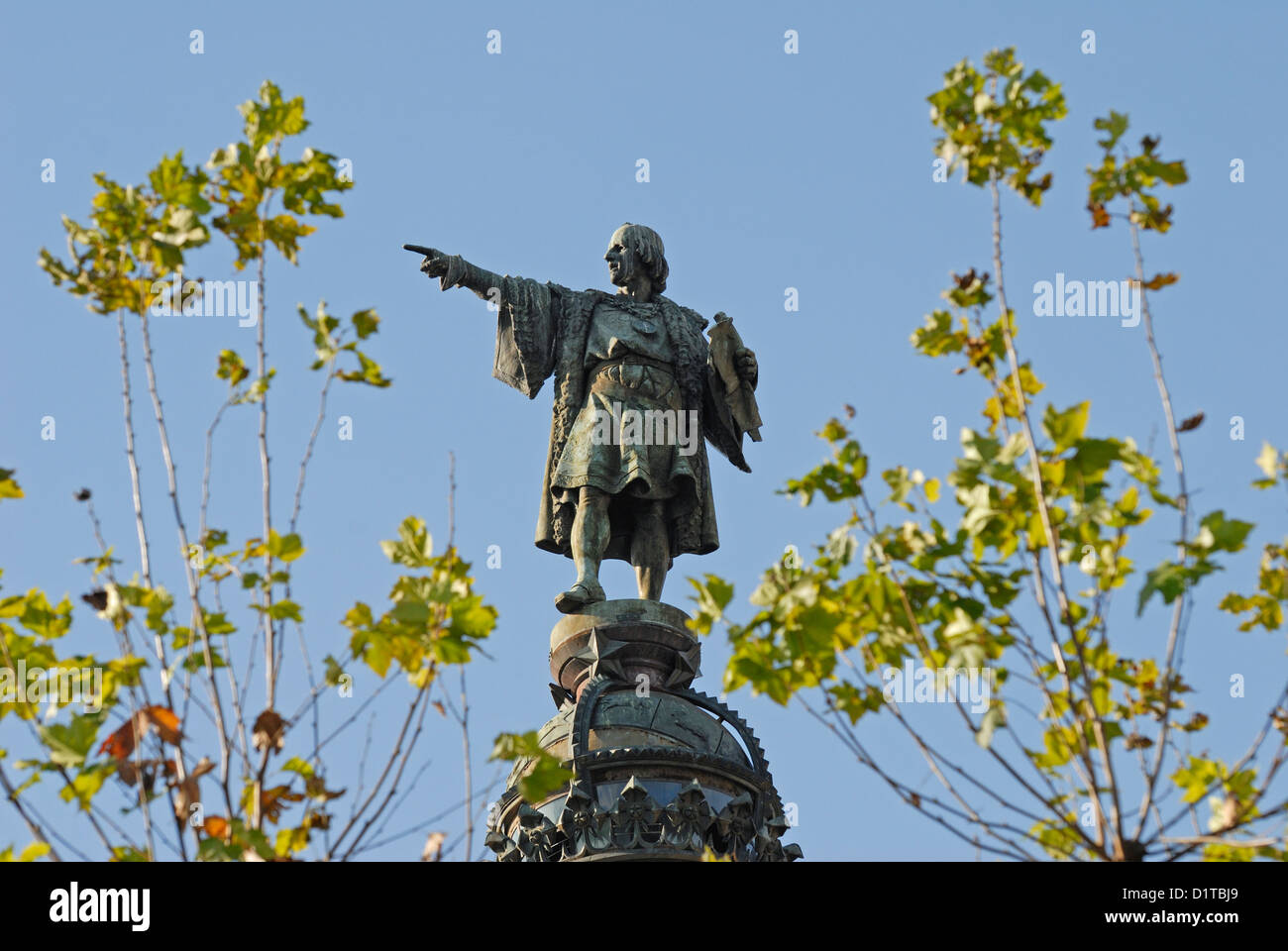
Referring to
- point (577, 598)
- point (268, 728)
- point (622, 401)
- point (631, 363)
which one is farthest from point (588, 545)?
point (268, 728)

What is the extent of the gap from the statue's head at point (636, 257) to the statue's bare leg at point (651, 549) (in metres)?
1.97

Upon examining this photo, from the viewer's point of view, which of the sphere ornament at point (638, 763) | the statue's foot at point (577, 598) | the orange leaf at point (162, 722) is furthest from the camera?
the statue's foot at point (577, 598)

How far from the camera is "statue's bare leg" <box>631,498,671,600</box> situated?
1402cm

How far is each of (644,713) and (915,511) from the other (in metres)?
4.55

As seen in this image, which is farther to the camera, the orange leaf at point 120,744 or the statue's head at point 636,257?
the statue's head at point 636,257

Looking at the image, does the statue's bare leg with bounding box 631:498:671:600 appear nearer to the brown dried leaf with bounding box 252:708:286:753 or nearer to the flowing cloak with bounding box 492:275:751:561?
the flowing cloak with bounding box 492:275:751:561

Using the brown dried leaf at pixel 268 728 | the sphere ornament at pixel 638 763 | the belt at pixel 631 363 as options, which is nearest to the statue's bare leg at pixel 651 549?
the sphere ornament at pixel 638 763

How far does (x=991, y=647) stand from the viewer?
25.4ft

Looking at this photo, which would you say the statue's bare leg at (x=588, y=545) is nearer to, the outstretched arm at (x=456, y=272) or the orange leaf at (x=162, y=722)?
the outstretched arm at (x=456, y=272)

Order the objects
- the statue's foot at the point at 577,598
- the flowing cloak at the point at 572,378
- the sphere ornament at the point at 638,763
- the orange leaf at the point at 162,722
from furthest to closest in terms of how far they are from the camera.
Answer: the flowing cloak at the point at 572,378, the statue's foot at the point at 577,598, the sphere ornament at the point at 638,763, the orange leaf at the point at 162,722

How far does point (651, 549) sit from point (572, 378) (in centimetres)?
153

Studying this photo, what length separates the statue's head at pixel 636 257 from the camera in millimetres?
14719
